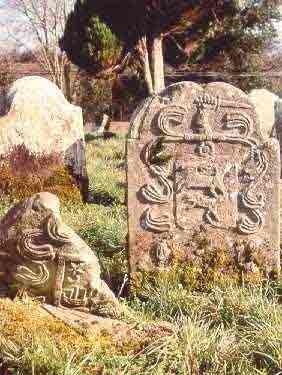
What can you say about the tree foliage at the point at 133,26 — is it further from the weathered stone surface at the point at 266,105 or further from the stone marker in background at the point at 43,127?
the stone marker in background at the point at 43,127

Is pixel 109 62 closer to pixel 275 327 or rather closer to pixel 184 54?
pixel 184 54

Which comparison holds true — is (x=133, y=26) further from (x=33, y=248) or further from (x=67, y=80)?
(x=33, y=248)

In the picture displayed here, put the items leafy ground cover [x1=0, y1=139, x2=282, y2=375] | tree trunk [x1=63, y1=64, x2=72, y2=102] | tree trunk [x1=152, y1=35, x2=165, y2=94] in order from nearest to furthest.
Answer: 1. leafy ground cover [x1=0, y1=139, x2=282, y2=375]
2. tree trunk [x1=152, y1=35, x2=165, y2=94]
3. tree trunk [x1=63, y1=64, x2=72, y2=102]

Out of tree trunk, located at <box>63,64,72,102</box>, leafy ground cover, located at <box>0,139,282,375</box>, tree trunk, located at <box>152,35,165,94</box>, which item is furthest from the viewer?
tree trunk, located at <box>63,64,72,102</box>

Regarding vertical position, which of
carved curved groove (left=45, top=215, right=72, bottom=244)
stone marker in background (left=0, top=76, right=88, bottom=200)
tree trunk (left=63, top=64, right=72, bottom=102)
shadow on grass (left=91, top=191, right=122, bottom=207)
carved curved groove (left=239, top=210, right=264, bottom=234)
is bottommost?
shadow on grass (left=91, top=191, right=122, bottom=207)

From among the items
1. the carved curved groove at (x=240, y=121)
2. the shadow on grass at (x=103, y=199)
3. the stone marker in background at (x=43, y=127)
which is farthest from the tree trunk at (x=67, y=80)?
the carved curved groove at (x=240, y=121)

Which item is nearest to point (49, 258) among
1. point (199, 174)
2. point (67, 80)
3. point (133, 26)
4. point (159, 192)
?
point (159, 192)

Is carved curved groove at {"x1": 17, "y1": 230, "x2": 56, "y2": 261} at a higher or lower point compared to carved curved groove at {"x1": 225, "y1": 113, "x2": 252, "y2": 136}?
lower

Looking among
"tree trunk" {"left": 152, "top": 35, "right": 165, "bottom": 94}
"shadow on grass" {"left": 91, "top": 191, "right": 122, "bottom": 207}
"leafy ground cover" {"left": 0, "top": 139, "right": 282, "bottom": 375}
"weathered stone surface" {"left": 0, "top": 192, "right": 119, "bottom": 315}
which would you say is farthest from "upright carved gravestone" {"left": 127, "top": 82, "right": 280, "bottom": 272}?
"tree trunk" {"left": 152, "top": 35, "right": 165, "bottom": 94}

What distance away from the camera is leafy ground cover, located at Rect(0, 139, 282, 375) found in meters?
3.46

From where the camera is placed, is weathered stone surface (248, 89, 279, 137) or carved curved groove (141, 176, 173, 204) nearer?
carved curved groove (141, 176, 173, 204)

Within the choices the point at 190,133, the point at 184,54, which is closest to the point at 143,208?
the point at 190,133

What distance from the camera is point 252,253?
4.81m

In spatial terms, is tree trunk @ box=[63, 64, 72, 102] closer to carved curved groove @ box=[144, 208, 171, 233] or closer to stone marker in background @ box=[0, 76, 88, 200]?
stone marker in background @ box=[0, 76, 88, 200]
